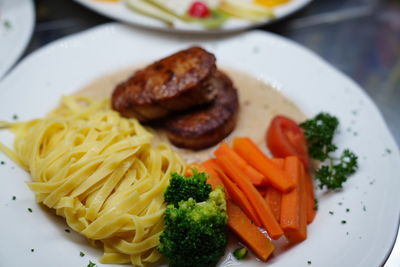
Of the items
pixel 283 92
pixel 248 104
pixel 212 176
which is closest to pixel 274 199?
pixel 212 176

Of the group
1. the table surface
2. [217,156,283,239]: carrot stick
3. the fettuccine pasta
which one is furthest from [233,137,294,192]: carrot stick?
the table surface

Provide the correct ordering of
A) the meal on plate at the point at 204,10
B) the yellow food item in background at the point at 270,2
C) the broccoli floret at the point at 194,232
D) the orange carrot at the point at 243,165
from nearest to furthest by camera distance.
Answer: the broccoli floret at the point at 194,232 < the orange carrot at the point at 243,165 < the meal on plate at the point at 204,10 < the yellow food item in background at the point at 270,2

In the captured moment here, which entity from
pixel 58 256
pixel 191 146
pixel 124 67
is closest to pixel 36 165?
pixel 58 256

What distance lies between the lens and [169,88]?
4.12m

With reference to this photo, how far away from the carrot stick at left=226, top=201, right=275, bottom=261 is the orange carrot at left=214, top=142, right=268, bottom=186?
1.20 feet

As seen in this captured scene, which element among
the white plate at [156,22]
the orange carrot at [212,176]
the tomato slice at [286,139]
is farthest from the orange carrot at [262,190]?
the white plate at [156,22]

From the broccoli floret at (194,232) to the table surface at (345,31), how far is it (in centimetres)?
331

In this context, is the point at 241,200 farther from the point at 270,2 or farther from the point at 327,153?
the point at 270,2

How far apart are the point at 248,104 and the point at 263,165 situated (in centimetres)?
119

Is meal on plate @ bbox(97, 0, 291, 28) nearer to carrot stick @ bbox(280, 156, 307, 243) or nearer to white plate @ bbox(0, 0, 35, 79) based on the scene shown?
white plate @ bbox(0, 0, 35, 79)

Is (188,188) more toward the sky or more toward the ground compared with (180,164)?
more toward the sky

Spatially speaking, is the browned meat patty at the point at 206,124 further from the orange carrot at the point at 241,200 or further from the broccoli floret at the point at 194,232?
the broccoli floret at the point at 194,232

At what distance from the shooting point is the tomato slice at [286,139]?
13.3 feet

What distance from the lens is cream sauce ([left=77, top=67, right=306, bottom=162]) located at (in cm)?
446
